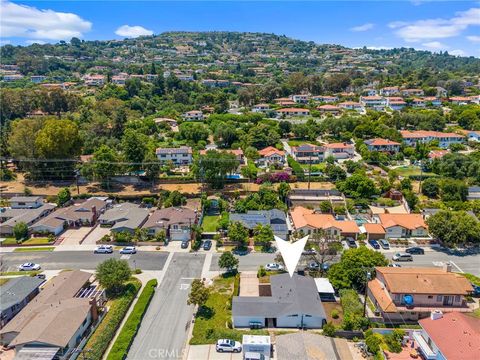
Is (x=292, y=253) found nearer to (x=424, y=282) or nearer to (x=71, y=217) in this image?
(x=424, y=282)

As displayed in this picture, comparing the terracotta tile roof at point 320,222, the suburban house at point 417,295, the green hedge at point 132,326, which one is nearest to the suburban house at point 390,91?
the terracotta tile roof at point 320,222

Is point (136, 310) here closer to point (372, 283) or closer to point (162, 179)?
point (372, 283)

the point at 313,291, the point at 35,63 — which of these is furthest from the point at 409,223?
the point at 35,63

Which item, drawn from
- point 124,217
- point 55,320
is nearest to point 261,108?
point 124,217

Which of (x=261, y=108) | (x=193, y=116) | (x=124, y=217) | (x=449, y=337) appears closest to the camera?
(x=449, y=337)

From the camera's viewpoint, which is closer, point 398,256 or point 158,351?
point 158,351

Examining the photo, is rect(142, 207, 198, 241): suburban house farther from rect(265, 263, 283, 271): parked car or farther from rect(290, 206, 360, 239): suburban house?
rect(290, 206, 360, 239): suburban house

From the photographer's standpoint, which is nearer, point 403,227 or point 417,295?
point 417,295
